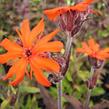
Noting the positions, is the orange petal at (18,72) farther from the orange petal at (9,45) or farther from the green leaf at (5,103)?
the green leaf at (5,103)

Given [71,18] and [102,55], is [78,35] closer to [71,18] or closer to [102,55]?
[102,55]

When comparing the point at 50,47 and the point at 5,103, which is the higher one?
the point at 50,47

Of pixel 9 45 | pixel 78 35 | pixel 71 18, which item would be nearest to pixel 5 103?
pixel 9 45

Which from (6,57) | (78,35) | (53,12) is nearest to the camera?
(53,12)

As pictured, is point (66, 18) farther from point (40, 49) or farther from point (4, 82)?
point (4, 82)

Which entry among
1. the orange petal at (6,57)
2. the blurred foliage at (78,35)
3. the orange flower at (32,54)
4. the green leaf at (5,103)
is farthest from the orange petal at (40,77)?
the blurred foliage at (78,35)

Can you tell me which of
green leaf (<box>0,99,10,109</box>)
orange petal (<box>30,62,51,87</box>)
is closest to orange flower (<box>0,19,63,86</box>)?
orange petal (<box>30,62,51,87</box>)

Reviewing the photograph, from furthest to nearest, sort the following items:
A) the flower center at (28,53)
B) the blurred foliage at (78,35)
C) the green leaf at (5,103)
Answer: the blurred foliage at (78,35)
the green leaf at (5,103)
the flower center at (28,53)

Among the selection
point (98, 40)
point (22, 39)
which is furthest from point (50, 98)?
point (98, 40)
